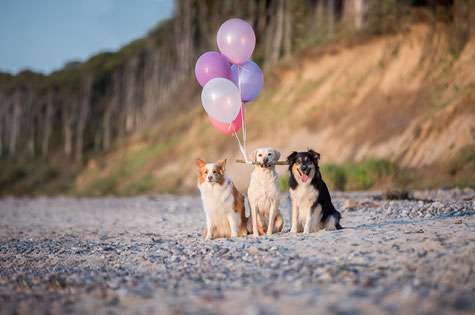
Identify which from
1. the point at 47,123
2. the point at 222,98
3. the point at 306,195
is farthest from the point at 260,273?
the point at 47,123

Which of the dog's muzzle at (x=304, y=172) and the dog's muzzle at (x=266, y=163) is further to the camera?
the dog's muzzle at (x=266, y=163)

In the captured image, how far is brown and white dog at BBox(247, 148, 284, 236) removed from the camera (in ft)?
27.1

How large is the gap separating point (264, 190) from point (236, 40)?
3.40 m

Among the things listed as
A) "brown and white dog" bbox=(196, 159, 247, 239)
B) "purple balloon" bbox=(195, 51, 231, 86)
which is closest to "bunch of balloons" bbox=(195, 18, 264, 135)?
"purple balloon" bbox=(195, 51, 231, 86)

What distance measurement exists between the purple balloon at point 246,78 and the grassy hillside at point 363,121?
25.7ft

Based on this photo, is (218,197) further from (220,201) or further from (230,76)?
(230,76)

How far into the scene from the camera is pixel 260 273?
18.8 feet

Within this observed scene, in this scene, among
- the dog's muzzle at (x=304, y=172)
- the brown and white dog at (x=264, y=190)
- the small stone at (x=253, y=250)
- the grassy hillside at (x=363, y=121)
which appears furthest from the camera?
the grassy hillside at (x=363, y=121)

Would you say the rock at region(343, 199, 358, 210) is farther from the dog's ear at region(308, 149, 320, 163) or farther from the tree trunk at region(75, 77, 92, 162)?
the tree trunk at region(75, 77, 92, 162)

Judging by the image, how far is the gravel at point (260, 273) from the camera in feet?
14.5

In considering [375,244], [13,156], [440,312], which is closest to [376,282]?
[440,312]

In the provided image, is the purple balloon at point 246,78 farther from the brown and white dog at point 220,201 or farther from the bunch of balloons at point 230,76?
the brown and white dog at point 220,201

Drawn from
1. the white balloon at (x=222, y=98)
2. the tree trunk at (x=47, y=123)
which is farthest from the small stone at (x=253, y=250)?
the tree trunk at (x=47, y=123)

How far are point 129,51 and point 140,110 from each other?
24.8 m
